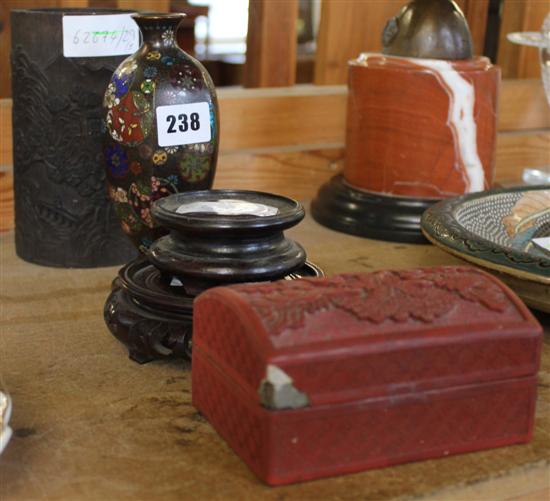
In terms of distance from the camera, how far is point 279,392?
0.67m

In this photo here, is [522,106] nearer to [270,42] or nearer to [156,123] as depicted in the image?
[270,42]

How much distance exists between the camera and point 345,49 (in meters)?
1.61

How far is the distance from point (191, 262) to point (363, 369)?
0.79 ft

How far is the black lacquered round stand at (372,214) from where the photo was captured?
1.35 meters

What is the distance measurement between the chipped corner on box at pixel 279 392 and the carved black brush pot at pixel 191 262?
0.21 meters

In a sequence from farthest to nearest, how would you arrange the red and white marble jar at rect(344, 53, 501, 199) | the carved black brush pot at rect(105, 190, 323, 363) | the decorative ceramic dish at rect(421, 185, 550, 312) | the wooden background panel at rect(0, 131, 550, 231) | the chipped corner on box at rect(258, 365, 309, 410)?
the wooden background panel at rect(0, 131, 550, 231) < the red and white marble jar at rect(344, 53, 501, 199) < the decorative ceramic dish at rect(421, 185, 550, 312) < the carved black brush pot at rect(105, 190, 323, 363) < the chipped corner on box at rect(258, 365, 309, 410)

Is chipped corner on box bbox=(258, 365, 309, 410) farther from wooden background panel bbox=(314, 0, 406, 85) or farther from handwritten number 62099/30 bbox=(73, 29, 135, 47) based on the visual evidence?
wooden background panel bbox=(314, 0, 406, 85)

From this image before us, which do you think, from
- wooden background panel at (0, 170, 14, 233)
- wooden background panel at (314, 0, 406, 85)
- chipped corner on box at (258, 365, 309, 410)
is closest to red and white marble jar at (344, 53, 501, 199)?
wooden background panel at (314, 0, 406, 85)

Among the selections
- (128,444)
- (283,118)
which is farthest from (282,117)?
(128,444)

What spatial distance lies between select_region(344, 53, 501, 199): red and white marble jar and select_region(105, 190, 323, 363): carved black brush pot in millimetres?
444

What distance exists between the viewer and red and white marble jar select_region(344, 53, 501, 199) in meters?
1.32

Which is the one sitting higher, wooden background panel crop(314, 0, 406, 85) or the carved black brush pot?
wooden background panel crop(314, 0, 406, 85)

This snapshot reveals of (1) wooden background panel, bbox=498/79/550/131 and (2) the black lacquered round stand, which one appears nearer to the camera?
(2) the black lacquered round stand

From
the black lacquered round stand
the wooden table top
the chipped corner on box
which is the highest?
the chipped corner on box
